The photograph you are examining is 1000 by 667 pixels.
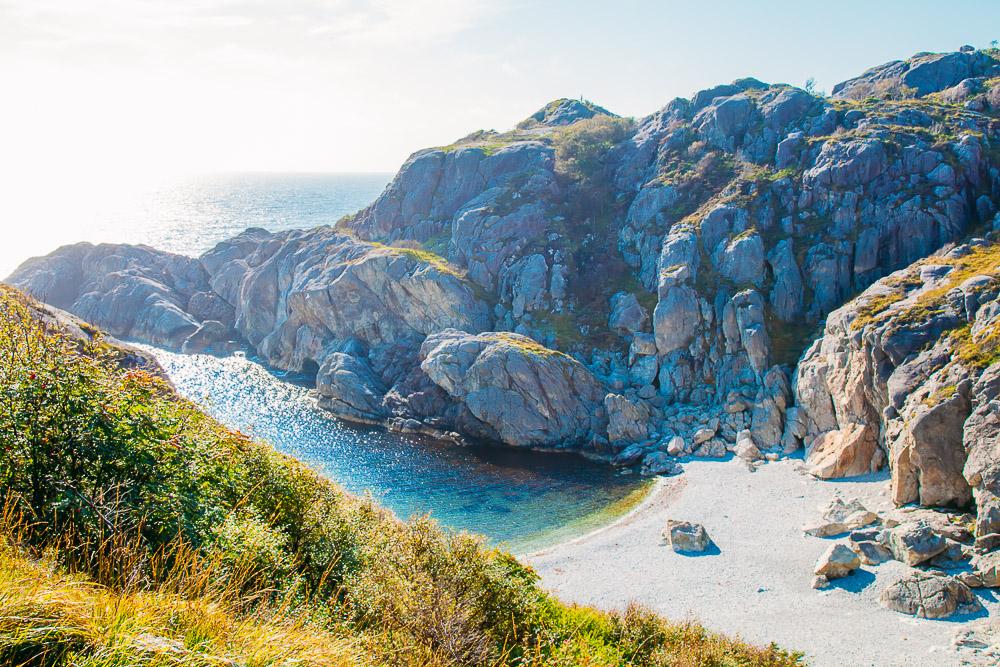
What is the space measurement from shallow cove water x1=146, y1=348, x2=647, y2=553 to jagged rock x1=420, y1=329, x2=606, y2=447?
2707 mm

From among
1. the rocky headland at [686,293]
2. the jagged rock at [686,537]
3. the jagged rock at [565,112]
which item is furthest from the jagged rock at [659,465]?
the jagged rock at [565,112]

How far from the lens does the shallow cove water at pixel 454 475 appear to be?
144 feet

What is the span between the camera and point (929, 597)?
2762 centimetres

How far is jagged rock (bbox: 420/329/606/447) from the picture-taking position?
5803 centimetres

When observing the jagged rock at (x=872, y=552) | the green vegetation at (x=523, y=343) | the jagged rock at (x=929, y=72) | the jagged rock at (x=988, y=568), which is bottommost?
the jagged rock at (x=872, y=552)

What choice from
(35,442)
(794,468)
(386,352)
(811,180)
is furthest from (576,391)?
(35,442)

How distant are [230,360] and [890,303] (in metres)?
84.6

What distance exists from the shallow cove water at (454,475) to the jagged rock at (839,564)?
52.2 feet

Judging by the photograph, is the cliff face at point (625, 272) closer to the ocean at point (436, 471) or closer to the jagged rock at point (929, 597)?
the ocean at point (436, 471)

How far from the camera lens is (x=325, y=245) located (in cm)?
9369

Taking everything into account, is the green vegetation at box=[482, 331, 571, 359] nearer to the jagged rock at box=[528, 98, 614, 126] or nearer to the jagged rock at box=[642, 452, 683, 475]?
the jagged rock at box=[642, 452, 683, 475]

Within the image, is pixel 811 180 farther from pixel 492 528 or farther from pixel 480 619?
pixel 480 619

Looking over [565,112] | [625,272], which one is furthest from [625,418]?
[565,112]

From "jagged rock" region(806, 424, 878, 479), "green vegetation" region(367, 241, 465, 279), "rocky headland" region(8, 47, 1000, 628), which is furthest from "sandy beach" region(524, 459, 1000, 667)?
"green vegetation" region(367, 241, 465, 279)
